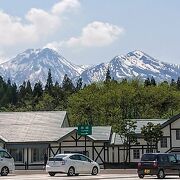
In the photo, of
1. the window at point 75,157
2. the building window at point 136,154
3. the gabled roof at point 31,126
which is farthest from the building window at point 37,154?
the window at point 75,157

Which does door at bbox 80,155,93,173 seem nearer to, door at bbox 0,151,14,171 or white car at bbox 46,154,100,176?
white car at bbox 46,154,100,176

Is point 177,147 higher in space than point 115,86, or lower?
lower

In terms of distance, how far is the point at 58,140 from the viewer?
58.5 meters

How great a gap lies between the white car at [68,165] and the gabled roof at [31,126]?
23819 millimetres

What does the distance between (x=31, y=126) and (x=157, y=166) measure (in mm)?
32847

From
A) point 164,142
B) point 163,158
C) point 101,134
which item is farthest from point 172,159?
point 164,142

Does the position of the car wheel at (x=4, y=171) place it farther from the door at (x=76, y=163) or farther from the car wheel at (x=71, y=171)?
the door at (x=76, y=163)

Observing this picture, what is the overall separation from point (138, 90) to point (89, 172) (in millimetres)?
59000

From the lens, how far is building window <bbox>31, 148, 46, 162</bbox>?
2344 inches

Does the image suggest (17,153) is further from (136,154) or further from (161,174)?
(161,174)

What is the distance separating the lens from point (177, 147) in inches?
2479

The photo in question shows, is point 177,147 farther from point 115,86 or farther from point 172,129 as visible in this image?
point 115,86

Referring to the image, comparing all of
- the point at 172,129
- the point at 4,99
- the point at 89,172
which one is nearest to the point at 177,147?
the point at 172,129

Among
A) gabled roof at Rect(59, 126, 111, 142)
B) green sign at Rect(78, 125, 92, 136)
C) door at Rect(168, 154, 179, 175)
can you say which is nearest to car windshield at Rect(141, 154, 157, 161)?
door at Rect(168, 154, 179, 175)
